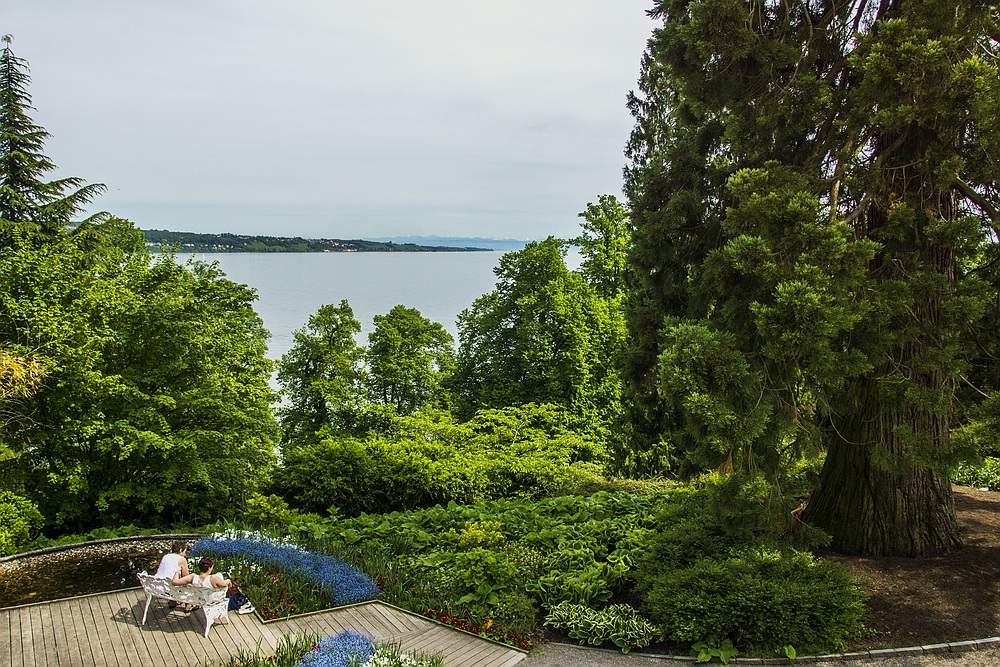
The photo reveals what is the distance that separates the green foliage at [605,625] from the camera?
23.5 ft

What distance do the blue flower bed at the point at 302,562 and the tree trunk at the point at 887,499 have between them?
6115 millimetres

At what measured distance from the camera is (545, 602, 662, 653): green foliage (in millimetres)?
7156

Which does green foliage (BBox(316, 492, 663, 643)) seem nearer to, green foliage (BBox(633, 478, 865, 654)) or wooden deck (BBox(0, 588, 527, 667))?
wooden deck (BBox(0, 588, 527, 667))

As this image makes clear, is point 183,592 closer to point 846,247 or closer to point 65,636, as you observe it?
point 65,636

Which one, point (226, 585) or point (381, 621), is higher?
point (226, 585)

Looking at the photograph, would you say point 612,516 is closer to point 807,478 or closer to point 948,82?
point 807,478

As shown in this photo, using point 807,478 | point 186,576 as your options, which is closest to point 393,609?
point 186,576

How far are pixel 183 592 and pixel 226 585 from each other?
46cm

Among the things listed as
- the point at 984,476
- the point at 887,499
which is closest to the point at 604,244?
the point at 984,476

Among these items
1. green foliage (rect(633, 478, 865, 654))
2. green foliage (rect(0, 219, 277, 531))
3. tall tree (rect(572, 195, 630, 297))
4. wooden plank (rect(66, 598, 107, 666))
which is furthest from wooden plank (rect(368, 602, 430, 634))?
tall tree (rect(572, 195, 630, 297))

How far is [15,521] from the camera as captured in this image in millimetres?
9391

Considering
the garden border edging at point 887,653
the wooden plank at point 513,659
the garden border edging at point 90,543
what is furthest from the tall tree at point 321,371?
the garden border edging at point 887,653

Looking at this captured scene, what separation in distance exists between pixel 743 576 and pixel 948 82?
5.40m

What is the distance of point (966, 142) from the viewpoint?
7391 mm
